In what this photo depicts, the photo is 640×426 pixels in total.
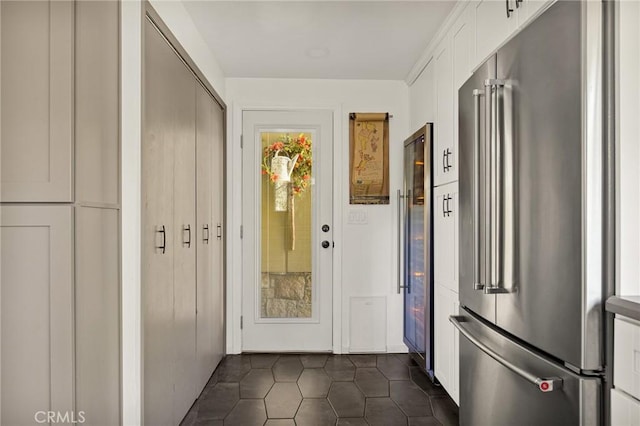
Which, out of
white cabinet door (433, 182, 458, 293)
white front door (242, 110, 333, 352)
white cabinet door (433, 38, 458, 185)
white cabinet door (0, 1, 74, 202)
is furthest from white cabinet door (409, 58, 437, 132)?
white cabinet door (0, 1, 74, 202)

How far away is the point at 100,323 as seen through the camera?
61.9 inches

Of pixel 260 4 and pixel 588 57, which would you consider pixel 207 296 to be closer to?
pixel 260 4

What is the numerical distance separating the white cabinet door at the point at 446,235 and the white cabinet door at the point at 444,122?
0.09 meters

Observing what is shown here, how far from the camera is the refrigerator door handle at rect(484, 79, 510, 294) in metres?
1.49

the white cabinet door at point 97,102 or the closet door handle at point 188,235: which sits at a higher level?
the white cabinet door at point 97,102

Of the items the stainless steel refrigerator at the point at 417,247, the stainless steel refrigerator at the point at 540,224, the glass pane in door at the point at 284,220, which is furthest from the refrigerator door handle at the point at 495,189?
the glass pane in door at the point at 284,220

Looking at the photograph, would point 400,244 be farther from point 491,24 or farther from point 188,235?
point 491,24

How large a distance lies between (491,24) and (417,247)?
169cm

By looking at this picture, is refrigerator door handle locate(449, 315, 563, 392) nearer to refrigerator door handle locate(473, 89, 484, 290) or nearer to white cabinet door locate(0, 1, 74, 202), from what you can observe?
refrigerator door handle locate(473, 89, 484, 290)

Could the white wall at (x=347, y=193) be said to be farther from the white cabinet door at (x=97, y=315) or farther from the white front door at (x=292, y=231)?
the white cabinet door at (x=97, y=315)

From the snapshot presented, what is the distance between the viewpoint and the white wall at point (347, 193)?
12.4ft

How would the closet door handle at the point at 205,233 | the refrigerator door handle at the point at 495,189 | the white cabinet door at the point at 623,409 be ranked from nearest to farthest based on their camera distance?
the white cabinet door at the point at 623,409 < the refrigerator door handle at the point at 495,189 < the closet door handle at the point at 205,233

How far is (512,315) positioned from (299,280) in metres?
2.54

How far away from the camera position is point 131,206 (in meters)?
1.80
